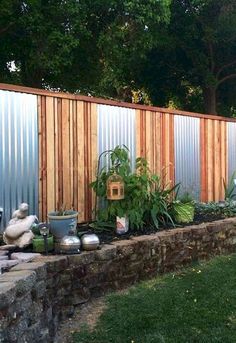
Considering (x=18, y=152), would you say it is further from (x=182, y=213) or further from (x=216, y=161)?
(x=216, y=161)

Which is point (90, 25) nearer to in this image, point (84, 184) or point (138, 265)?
point (84, 184)

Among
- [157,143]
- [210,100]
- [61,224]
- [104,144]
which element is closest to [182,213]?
[157,143]

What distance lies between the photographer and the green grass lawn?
344 centimetres

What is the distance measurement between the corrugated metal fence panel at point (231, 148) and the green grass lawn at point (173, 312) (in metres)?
3.51

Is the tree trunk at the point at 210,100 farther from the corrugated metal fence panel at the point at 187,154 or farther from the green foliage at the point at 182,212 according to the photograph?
the green foliage at the point at 182,212

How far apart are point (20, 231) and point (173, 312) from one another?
4.76 ft

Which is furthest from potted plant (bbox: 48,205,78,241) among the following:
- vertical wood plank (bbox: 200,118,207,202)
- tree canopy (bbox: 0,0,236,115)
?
tree canopy (bbox: 0,0,236,115)

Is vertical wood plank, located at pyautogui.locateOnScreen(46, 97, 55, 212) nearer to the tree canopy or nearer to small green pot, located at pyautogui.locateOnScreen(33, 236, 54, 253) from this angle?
small green pot, located at pyautogui.locateOnScreen(33, 236, 54, 253)

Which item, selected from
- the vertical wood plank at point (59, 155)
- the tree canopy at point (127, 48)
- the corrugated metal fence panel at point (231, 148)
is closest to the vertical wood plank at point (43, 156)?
the vertical wood plank at point (59, 155)

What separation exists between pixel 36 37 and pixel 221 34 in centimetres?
619

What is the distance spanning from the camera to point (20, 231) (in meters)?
4.23

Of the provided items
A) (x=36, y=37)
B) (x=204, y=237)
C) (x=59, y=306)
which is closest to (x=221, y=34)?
(x=36, y=37)

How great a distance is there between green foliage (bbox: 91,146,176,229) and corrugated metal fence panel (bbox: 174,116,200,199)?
144 centimetres

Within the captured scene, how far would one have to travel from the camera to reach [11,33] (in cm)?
1193
